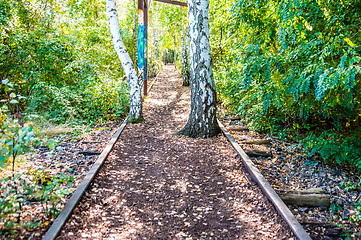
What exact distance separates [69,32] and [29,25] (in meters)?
2.32

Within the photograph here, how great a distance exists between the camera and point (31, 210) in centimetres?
292

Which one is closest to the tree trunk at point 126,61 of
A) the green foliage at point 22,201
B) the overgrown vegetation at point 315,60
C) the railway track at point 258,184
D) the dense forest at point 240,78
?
the dense forest at point 240,78

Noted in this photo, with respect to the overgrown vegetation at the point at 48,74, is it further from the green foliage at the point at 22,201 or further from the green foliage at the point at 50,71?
the green foliage at the point at 22,201

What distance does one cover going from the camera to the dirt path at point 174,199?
9.56 ft

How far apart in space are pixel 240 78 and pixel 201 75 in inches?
47.4

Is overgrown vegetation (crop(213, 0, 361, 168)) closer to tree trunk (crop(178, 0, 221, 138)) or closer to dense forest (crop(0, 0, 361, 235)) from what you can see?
dense forest (crop(0, 0, 361, 235))

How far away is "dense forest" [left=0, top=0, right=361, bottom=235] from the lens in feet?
11.1

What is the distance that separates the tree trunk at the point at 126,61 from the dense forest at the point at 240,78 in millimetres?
585

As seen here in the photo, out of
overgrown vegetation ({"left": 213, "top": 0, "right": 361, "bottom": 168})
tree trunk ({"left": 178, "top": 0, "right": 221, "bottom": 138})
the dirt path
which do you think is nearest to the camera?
the dirt path

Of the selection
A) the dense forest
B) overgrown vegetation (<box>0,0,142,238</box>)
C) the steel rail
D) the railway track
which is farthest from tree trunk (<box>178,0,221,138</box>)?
overgrown vegetation (<box>0,0,142,238</box>)

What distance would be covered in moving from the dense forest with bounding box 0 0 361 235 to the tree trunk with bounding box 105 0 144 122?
23.0 inches

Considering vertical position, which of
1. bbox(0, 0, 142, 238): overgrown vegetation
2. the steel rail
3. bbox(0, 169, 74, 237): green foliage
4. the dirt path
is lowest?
the dirt path

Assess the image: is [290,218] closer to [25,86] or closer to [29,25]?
[25,86]

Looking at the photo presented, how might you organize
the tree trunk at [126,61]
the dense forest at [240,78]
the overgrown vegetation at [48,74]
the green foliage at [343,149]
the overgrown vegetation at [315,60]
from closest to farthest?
the dense forest at [240,78] → the overgrown vegetation at [315,60] → the green foliage at [343,149] → the overgrown vegetation at [48,74] → the tree trunk at [126,61]
